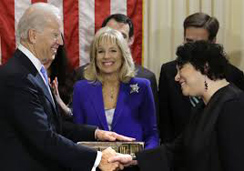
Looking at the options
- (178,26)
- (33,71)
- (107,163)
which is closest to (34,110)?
(33,71)

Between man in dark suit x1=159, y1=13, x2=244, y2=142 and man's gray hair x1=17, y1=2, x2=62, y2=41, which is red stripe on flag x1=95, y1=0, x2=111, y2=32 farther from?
man's gray hair x1=17, y1=2, x2=62, y2=41

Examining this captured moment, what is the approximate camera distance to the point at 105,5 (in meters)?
3.94

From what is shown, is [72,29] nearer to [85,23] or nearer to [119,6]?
[85,23]

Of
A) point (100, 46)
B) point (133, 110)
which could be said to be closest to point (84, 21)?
point (100, 46)

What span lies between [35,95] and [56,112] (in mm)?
196

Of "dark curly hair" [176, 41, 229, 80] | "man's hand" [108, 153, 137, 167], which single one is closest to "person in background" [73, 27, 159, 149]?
"man's hand" [108, 153, 137, 167]

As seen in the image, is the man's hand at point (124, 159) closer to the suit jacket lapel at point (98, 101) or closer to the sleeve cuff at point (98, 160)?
the sleeve cuff at point (98, 160)

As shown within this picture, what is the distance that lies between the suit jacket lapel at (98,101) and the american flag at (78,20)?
0.94m

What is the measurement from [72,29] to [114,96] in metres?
1.10

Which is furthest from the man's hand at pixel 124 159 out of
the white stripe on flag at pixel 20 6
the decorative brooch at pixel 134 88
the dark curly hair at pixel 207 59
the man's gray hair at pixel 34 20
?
the white stripe on flag at pixel 20 6

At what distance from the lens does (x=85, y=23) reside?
3953 mm

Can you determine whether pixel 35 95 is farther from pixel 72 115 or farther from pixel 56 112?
pixel 72 115

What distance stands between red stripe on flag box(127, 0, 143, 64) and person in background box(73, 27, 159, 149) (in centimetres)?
94

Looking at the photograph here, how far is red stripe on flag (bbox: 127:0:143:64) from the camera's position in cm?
397
